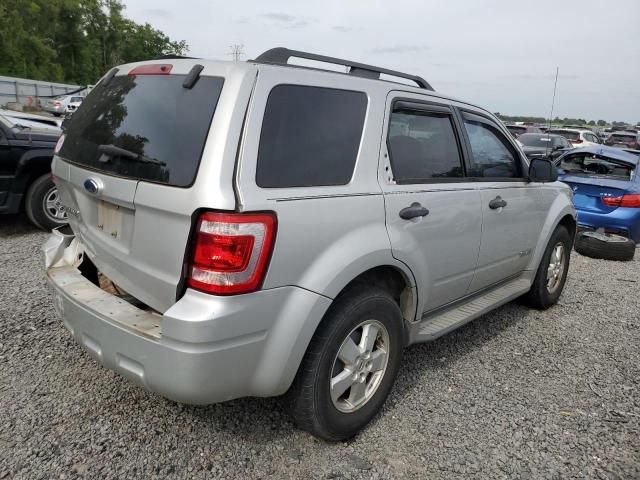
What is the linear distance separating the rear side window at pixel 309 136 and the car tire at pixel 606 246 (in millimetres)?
→ 5483

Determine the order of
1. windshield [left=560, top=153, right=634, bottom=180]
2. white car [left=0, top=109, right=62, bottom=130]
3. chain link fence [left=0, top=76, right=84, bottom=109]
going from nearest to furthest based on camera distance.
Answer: white car [left=0, top=109, right=62, bottom=130] → windshield [left=560, top=153, right=634, bottom=180] → chain link fence [left=0, top=76, right=84, bottom=109]

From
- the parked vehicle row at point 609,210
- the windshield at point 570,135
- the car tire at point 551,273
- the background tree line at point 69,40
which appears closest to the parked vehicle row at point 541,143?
the windshield at point 570,135

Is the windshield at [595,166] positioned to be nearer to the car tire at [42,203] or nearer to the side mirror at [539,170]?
the side mirror at [539,170]

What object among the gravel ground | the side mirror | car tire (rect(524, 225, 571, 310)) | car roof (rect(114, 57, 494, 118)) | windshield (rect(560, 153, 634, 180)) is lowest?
the gravel ground

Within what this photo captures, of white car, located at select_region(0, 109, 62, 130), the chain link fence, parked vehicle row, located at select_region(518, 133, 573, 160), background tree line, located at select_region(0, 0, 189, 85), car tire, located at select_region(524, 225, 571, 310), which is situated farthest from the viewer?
background tree line, located at select_region(0, 0, 189, 85)

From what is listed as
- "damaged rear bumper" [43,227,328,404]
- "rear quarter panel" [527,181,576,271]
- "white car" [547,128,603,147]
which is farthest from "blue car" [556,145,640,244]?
"white car" [547,128,603,147]

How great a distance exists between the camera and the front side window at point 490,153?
3516 mm

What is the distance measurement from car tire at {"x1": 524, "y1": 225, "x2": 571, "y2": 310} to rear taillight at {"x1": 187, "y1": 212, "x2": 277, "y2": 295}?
3222mm

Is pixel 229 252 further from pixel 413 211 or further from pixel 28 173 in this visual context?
pixel 28 173

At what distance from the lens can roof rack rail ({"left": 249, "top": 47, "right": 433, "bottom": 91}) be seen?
96.7 inches

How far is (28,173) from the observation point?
5930 mm

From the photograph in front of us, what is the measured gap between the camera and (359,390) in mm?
2693

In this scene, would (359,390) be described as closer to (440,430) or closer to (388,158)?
(440,430)

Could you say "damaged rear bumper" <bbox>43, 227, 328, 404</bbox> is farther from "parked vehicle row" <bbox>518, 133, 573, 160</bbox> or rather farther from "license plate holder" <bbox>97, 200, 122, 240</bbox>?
"parked vehicle row" <bbox>518, 133, 573, 160</bbox>
